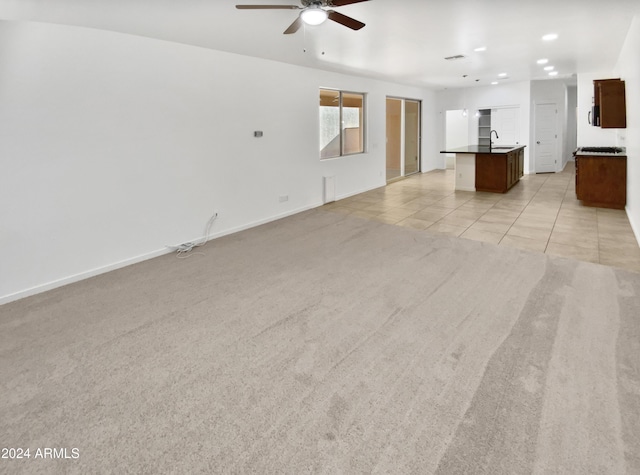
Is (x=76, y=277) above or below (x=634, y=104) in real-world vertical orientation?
below

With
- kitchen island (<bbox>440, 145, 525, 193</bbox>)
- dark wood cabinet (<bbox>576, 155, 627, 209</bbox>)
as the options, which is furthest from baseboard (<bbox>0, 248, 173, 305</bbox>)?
dark wood cabinet (<bbox>576, 155, 627, 209</bbox>)

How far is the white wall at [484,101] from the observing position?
10836 millimetres

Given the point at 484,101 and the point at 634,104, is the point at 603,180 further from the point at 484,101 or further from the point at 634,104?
the point at 484,101

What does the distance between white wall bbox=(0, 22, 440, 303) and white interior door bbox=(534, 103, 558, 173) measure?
768 centimetres

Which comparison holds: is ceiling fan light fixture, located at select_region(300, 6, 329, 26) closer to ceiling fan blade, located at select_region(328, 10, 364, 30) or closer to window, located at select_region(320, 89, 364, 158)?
ceiling fan blade, located at select_region(328, 10, 364, 30)

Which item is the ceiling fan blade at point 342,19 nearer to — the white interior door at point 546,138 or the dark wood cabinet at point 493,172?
the dark wood cabinet at point 493,172

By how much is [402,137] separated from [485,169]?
332 cm

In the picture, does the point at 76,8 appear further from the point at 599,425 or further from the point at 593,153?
the point at 593,153

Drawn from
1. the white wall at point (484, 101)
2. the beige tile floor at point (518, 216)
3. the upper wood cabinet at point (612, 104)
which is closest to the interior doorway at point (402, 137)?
the white wall at point (484, 101)

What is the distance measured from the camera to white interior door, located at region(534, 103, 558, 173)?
1091 cm

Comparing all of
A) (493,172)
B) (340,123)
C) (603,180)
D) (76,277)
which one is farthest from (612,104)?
(76,277)

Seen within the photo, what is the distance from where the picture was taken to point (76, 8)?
→ 132 inches

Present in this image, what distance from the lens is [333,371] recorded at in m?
2.38

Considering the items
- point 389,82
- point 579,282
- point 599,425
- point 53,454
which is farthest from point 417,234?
point 389,82
